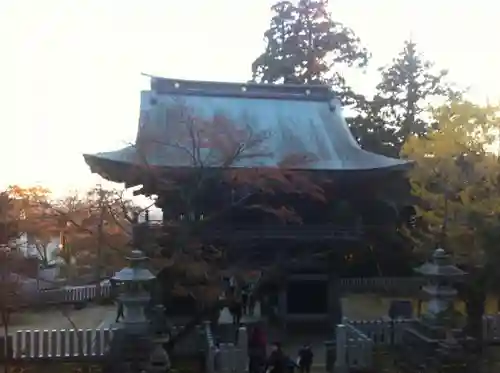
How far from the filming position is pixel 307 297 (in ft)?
54.4

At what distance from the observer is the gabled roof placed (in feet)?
48.4

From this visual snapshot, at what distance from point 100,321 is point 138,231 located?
789cm

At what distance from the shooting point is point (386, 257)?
25.0m

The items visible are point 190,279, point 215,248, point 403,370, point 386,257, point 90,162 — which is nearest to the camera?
point 190,279

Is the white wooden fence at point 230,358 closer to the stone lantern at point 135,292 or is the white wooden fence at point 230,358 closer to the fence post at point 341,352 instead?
the stone lantern at point 135,292

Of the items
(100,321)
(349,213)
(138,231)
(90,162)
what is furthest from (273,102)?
(100,321)

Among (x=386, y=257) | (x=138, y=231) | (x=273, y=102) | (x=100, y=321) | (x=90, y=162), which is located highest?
(x=273, y=102)

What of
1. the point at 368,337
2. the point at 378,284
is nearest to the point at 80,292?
the point at 378,284

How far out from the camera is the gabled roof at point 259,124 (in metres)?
14.7

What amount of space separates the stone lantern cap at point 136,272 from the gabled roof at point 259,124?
300 centimetres

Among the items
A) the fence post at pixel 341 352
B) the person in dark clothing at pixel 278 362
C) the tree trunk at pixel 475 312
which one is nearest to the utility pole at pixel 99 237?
the person in dark clothing at pixel 278 362

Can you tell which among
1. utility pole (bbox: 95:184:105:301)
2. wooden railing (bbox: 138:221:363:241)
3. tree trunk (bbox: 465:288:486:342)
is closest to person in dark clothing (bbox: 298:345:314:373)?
wooden railing (bbox: 138:221:363:241)

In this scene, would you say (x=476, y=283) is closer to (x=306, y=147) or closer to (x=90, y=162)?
(x=306, y=147)

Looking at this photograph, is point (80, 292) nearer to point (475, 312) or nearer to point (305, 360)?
point (305, 360)
